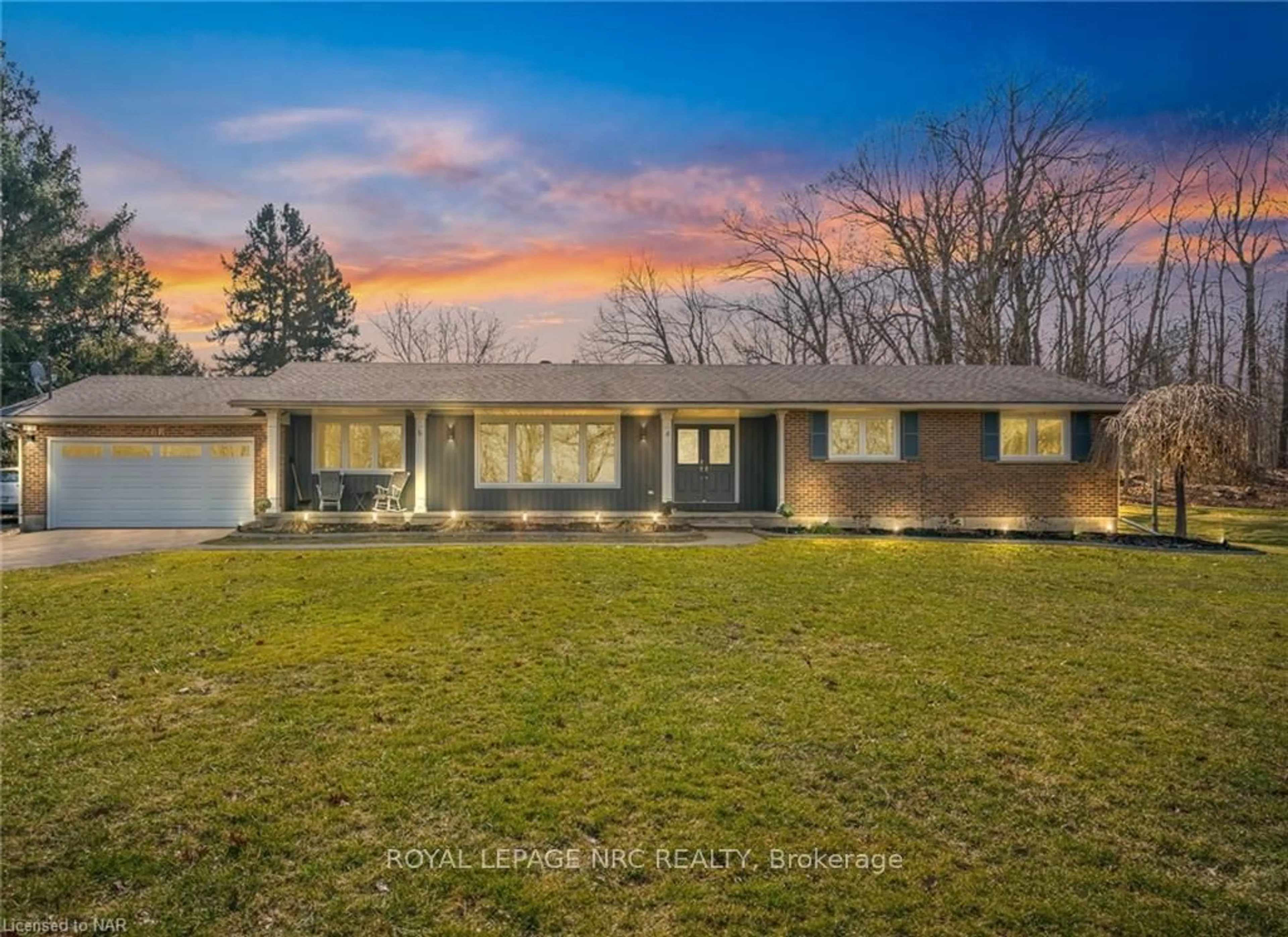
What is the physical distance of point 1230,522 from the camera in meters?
17.9

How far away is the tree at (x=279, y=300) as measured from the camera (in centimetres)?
3903

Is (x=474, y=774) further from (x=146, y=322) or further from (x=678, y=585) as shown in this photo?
(x=146, y=322)

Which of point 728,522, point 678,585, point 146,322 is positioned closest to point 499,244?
point 728,522

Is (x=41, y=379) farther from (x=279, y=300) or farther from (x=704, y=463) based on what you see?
(x=279, y=300)

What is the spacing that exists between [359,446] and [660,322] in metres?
21.3

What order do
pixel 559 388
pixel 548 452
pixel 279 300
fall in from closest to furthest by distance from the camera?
pixel 548 452
pixel 559 388
pixel 279 300

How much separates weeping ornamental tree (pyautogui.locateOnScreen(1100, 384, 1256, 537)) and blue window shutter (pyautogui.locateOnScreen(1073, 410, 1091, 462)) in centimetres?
90

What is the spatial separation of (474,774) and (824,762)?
2.07 meters

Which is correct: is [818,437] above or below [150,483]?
above

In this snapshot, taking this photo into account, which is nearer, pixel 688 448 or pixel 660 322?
pixel 688 448

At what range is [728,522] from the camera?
49.5 ft

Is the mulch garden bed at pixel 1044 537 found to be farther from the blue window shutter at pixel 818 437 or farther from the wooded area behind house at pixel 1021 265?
the wooded area behind house at pixel 1021 265

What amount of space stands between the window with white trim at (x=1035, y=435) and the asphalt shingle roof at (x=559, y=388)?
502mm

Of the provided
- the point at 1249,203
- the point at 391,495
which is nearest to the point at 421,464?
the point at 391,495
